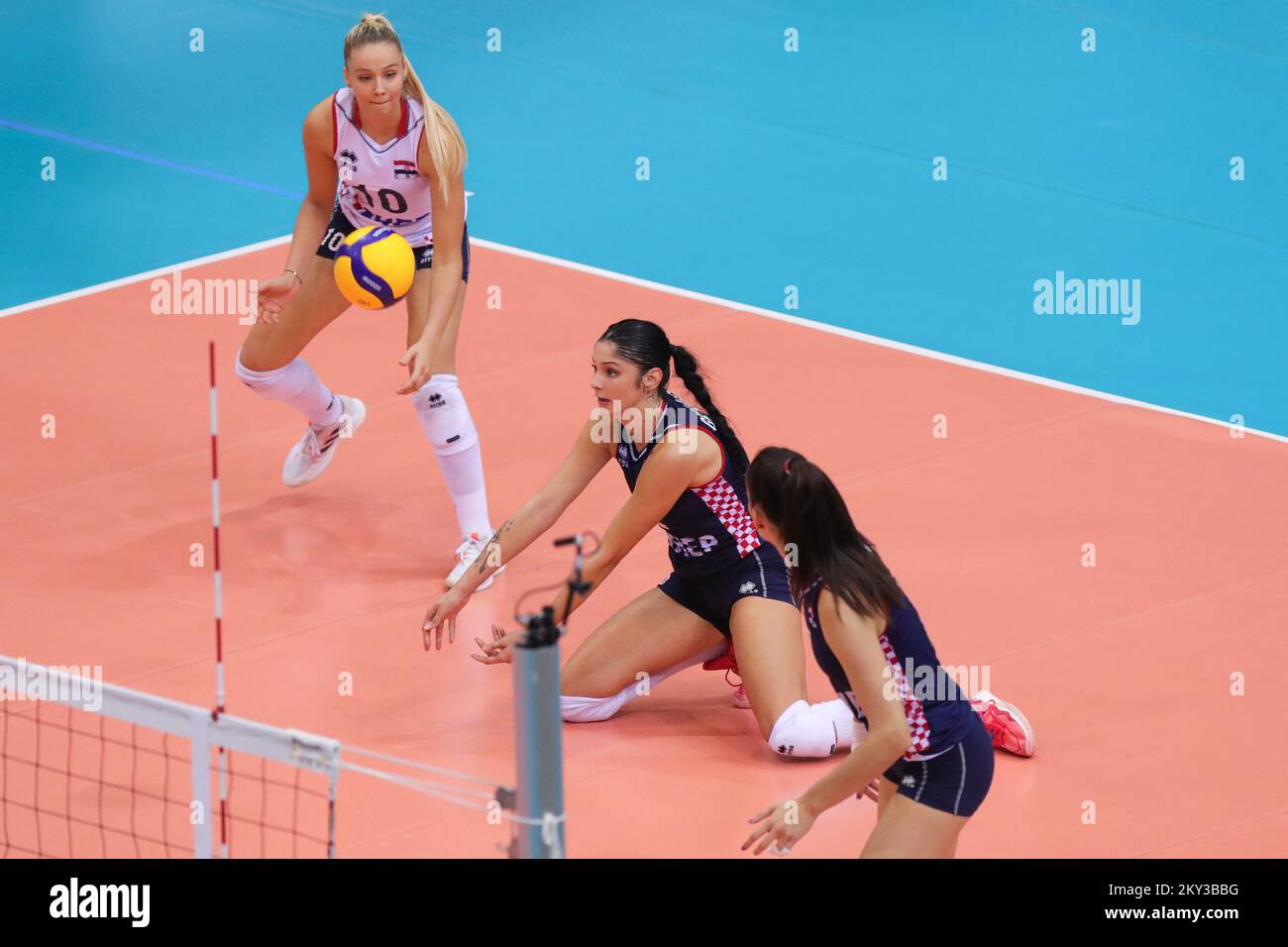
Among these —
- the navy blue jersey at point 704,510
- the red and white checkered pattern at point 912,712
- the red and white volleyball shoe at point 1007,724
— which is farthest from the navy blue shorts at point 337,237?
the red and white checkered pattern at point 912,712

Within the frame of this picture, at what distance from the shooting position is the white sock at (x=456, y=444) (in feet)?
29.8

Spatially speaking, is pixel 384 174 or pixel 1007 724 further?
pixel 384 174

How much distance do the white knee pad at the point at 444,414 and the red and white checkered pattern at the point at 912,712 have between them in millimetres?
3277

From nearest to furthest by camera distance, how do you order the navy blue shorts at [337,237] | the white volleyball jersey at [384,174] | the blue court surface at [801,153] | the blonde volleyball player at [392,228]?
the blonde volleyball player at [392,228]
the white volleyball jersey at [384,174]
the navy blue shorts at [337,237]
the blue court surface at [801,153]

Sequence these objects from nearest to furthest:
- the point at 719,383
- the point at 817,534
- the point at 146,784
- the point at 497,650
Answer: the point at 817,534, the point at 146,784, the point at 497,650, the point at 719,383

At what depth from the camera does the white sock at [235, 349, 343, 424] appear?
9586 millimetres

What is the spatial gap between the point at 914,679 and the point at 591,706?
80.5 inches

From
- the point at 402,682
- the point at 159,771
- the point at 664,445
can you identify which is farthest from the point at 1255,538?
the point at 159,771

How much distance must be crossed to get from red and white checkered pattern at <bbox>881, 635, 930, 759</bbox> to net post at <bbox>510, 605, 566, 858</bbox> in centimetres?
170

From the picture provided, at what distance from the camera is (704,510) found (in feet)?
25.7

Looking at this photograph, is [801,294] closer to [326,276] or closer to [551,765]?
[326,276]

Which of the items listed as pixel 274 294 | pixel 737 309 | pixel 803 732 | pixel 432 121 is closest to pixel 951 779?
pixel 803 732

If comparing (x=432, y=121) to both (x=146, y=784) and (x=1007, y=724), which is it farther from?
(x=1007, y=724)

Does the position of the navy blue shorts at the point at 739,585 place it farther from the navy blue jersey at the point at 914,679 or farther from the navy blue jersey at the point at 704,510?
the navy blue jersey at the point at 914,679
